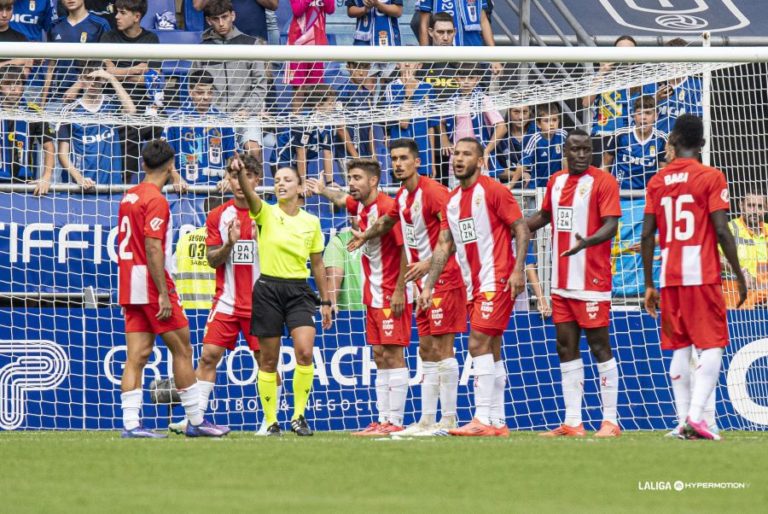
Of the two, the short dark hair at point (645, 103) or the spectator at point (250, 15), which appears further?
the spectator at point (250, 15)

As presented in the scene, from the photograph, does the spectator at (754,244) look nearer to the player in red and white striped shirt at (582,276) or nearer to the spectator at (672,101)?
the spectator at (672,101)

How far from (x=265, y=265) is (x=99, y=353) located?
2.80m

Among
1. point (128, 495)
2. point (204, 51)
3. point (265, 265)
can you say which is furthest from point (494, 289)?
point (128, 495)

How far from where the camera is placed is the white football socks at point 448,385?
413 inches

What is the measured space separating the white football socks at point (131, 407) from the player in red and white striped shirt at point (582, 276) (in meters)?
3.12

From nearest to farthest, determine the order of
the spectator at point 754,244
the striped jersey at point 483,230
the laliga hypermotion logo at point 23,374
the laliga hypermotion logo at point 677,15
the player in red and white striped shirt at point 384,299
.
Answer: the striped jersey at point 483,230 < the player in red and white striped shirt at point 384,299 < the spectator at point 754,244 < the laliga hypermotion logo at point 23,374 < the laliga hypermotion logo at point 677,15

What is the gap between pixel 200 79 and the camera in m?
13.2

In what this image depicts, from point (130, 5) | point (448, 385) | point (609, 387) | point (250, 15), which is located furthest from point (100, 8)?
point (609, 387)

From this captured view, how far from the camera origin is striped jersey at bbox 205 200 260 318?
11.1 meters

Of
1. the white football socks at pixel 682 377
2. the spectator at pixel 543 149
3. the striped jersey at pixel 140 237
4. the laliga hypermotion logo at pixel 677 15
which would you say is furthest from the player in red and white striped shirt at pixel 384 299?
the laliga hypermotion logo at pixel 677 15

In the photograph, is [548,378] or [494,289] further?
[548,378]

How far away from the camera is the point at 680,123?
9.20 metres

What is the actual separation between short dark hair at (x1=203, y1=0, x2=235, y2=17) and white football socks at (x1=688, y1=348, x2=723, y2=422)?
8198mm

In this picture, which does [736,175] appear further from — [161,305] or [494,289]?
[161,305]
